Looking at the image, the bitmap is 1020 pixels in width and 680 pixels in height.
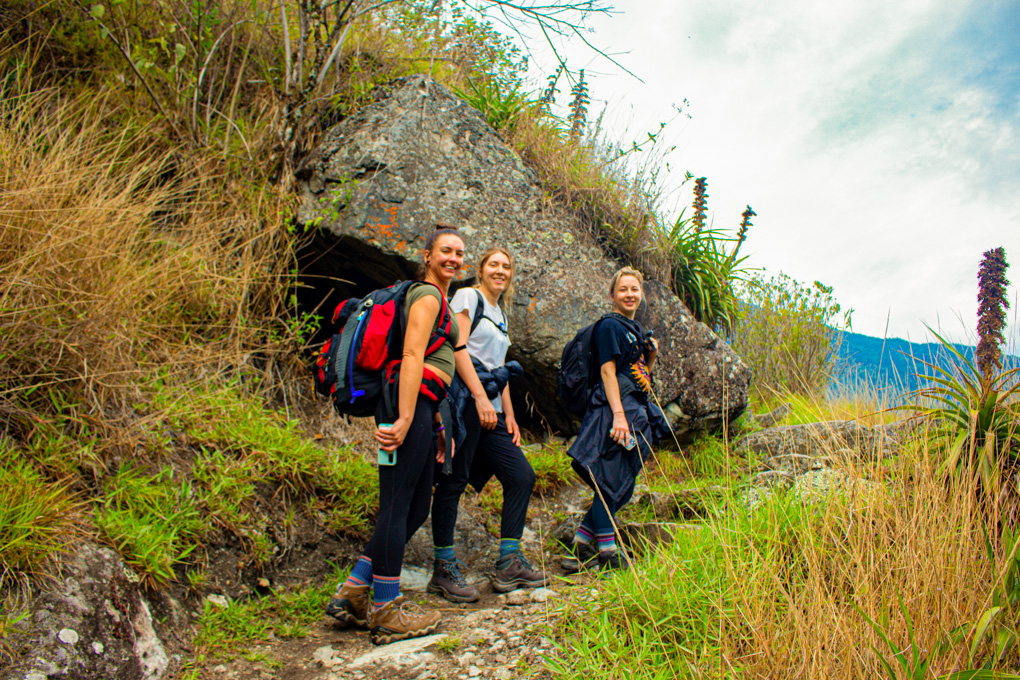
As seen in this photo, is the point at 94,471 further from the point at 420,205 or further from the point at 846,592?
the point at 846,592

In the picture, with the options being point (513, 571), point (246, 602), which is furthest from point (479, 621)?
point (246, 602)

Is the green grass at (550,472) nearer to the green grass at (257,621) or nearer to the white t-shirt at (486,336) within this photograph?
the white t-shirt at (486,336)

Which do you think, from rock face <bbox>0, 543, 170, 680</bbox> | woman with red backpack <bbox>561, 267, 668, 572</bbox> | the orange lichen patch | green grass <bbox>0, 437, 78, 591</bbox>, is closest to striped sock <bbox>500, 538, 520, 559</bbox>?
woman with red backpack <bbox>561, 267, 668, 572</bbox>

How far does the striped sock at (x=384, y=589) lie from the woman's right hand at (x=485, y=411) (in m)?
0.95

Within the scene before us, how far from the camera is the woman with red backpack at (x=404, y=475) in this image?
106 inches

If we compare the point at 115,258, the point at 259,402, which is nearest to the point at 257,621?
the point at 259,402

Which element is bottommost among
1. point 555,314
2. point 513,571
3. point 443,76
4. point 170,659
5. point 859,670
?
point 170,659

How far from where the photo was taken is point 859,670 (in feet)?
6.25

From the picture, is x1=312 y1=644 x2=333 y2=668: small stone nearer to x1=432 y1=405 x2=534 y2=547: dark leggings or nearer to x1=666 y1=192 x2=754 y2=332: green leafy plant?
x1=432 y1=405 x2=534 y2=547: dark leggings

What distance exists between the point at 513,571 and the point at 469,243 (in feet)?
9.04

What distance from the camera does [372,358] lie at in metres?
2.75

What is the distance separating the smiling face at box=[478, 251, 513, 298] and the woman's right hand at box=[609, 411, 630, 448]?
3.45ft

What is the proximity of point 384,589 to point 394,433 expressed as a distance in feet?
2.45

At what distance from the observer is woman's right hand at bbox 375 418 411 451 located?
2652 mm
